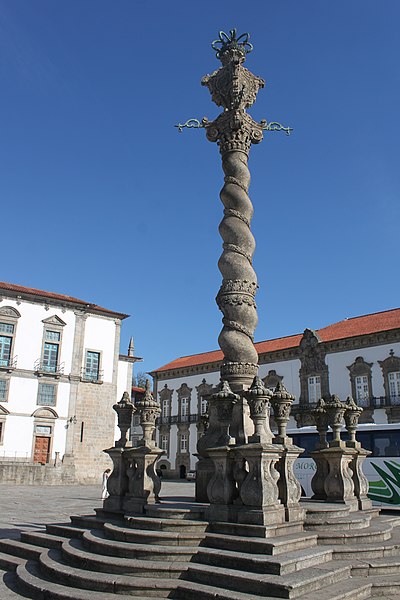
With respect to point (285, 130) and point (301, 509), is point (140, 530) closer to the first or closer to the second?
point (301, 509)

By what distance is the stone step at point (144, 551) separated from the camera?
6.77m

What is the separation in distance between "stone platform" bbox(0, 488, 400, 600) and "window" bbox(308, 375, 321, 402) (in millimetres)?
31997

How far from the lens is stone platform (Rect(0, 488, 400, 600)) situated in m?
5.85

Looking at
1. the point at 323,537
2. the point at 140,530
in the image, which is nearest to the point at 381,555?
the point at 323,537

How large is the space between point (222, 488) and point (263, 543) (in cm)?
135

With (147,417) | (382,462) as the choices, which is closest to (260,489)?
(147,417)

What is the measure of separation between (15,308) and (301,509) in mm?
29698

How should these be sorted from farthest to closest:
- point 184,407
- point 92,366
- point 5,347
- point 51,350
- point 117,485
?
point 184,407 → point 92,366 → point 51,350 → point 5,347 → point 117,485

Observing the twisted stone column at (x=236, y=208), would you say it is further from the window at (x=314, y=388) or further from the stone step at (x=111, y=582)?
Result: the window at (x=314, y=388)

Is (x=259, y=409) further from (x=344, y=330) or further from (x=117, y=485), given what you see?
(x=344, y=330)

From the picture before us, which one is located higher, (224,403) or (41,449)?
(224,403)

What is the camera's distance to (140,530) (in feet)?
24.8

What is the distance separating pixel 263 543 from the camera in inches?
255

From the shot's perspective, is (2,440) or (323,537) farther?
(2,440)
